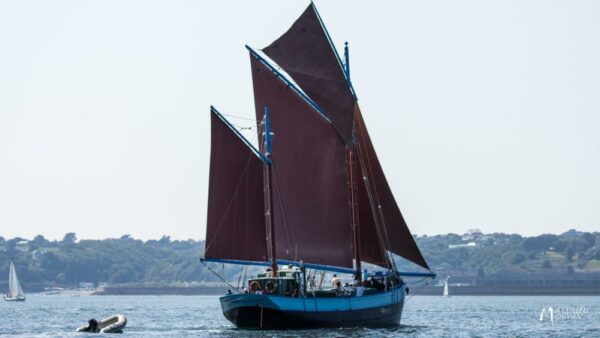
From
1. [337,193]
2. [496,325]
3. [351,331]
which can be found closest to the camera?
[351,331]

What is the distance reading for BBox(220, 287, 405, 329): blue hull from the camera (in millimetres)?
72625

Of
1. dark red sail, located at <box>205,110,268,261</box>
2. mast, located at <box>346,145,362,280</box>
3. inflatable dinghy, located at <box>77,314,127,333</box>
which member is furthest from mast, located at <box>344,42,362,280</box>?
inflatable dinghy, located at <box>77,314,127,333</box>

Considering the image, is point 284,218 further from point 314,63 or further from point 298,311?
point 314,63

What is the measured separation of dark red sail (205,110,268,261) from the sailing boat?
0.21ft

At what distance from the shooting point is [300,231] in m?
78.1

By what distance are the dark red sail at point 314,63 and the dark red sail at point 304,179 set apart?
1.70m

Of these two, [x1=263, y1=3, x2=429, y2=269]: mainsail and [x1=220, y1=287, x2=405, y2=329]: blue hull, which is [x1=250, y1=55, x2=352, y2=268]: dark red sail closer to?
→ [x1=263, y1=3, x2=429, y2=269]: mainsail

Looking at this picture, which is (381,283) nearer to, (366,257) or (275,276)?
(366,257)

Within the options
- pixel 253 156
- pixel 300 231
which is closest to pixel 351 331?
pixel 300 231

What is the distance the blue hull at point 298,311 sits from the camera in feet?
238

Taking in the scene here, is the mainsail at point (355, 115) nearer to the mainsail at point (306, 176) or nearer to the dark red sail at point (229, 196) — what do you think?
the mainsail at point (306, 176)

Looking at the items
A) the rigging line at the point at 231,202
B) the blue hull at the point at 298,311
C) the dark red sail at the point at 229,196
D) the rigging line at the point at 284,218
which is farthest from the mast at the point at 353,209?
the rigging line at the point at 231,202

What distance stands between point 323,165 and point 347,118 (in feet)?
11.8

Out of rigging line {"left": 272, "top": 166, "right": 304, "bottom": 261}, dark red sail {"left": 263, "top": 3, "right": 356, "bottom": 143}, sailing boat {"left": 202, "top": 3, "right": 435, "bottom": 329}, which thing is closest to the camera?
sailing boat {"left": 202, "top": 3, "right": 435, "bottom": 329}
